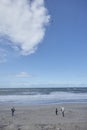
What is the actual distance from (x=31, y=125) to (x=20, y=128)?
168 centimetres

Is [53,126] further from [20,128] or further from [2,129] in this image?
[2,129]

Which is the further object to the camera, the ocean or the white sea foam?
the white sea foam

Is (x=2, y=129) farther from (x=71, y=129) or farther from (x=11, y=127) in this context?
(x=71, y=129)

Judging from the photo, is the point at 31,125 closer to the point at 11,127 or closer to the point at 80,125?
the point at 11,127

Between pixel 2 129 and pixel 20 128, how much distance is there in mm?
1802

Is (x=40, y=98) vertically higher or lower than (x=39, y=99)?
higher

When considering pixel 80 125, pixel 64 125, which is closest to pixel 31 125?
pixel 64 125

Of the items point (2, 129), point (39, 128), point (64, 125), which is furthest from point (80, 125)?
point (2, 129)

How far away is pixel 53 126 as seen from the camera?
27328 mm

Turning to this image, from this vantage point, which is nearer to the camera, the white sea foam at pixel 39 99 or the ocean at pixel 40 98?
the ocean at pixel 40 98

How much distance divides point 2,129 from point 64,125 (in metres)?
6.46

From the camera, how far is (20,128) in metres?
26.8

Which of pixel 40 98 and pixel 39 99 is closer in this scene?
pixel 39 99

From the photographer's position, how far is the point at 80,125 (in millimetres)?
28031
